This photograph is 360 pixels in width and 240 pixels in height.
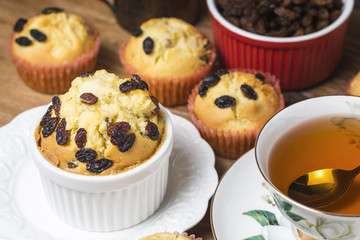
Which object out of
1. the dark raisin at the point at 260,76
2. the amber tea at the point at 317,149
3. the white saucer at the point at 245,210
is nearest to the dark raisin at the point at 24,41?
the dark raisin at the point at 260,76

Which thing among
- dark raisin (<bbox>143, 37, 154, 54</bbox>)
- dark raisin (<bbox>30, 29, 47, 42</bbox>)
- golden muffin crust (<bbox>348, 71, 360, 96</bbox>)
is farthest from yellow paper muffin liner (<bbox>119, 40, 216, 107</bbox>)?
golden muffin crust (<bbox>348, 71, 360, 96</bbox>)

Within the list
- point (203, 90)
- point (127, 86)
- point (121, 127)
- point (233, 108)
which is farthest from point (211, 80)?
point (121, 127)

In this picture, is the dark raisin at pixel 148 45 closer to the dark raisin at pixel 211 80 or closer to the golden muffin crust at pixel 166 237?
the dark raisin at pixel 211 80

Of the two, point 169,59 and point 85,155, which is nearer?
point 85,155

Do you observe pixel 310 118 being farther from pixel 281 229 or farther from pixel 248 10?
pixel 248 10

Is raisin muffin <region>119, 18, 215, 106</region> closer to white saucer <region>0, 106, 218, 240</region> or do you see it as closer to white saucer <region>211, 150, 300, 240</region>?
white saucer <region>0, 106, 218, 240</region>

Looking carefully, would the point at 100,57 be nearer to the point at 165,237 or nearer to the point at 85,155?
the point at 85,155
